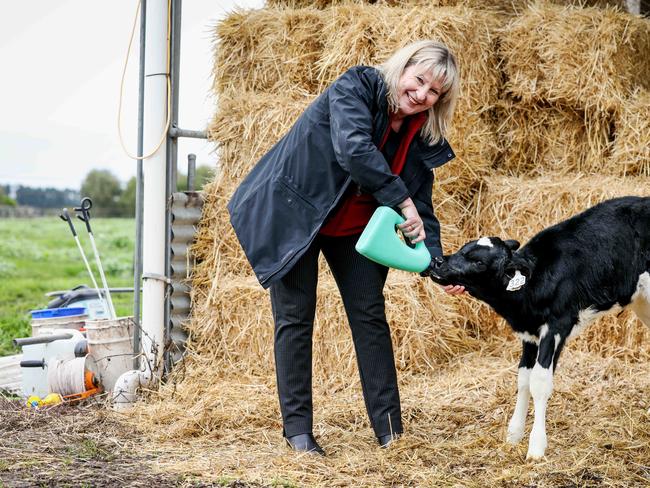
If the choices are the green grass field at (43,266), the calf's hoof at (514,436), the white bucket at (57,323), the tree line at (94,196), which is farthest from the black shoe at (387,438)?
the tree line at (94,196)

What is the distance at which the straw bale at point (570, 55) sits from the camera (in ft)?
18.2

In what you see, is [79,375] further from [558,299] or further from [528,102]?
[528,102]

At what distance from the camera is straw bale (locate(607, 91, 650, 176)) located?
5453 millimetres

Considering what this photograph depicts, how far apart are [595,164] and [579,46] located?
0.81m

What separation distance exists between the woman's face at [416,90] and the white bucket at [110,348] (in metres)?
2.61

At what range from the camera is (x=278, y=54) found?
5.71 m

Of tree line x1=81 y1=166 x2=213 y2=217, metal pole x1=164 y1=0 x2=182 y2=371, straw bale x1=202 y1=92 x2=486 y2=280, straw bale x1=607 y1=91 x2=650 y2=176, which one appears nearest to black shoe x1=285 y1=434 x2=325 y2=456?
metal pole x1=164 y1=0 x2=182 y2=371

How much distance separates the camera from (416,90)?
3.53m

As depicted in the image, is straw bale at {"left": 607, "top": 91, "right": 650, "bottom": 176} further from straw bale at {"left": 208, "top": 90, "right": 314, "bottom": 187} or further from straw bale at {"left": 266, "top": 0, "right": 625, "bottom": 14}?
straw bale at {"left": 208, "top": 90, "right": 314, "bottom": 187}

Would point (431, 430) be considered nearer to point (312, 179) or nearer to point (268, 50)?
point (312, 179)

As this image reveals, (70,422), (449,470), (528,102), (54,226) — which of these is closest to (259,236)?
(449,470)

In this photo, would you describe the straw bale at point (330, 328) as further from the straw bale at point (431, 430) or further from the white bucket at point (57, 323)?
the white bucket at point (57, 323)

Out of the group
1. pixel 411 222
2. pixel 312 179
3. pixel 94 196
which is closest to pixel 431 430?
pixel 411 222

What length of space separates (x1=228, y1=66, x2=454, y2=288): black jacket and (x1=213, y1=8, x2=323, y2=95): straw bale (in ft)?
6.56
